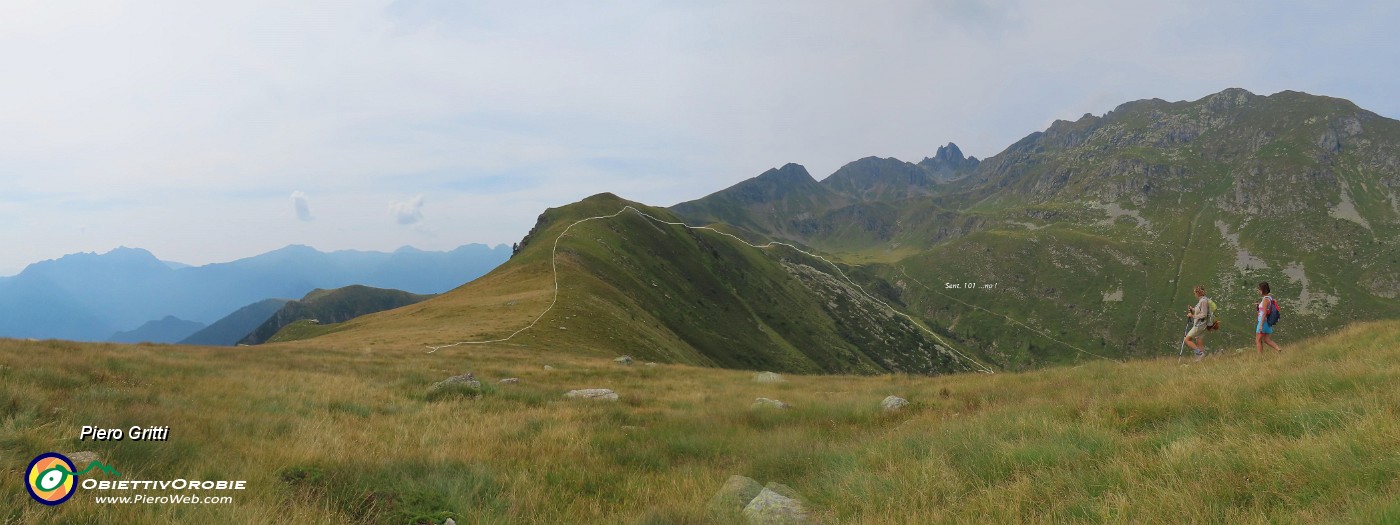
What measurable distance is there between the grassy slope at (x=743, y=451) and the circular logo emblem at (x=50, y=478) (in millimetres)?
135

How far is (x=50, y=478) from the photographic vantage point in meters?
5.03

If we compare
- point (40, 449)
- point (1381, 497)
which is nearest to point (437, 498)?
point (40, 449)

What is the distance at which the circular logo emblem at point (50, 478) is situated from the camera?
4.82 metres

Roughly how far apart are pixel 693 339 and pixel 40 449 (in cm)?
8478

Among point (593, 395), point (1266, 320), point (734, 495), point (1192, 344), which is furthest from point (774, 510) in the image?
point (1266, 320)

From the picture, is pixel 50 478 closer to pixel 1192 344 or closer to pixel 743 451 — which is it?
pixel 743 451

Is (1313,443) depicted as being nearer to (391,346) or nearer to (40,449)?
(40,449)

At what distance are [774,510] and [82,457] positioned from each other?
7167 millimetres

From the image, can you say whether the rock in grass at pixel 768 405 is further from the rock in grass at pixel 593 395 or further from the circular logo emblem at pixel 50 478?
the circular logo emblem at pixel 50 478

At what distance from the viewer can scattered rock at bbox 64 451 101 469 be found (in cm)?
550

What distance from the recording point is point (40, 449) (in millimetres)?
5652

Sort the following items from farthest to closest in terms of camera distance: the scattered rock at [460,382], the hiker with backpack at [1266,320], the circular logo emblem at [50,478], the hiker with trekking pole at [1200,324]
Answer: the hiker with trekking pole at [1200,324]
the hiker with backpack at [1266,320]
the scattered rock at [460,382]
the circular logo emblem at [50,478]

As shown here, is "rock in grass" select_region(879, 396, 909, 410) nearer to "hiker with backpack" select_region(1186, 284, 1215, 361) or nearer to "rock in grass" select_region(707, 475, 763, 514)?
"rock in grass" select_region(707, 475, 763, 514)

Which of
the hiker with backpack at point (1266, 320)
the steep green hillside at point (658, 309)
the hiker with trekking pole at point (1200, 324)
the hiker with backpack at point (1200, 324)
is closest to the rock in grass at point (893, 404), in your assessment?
the hiker with trekking pole at point (1200, 324)
